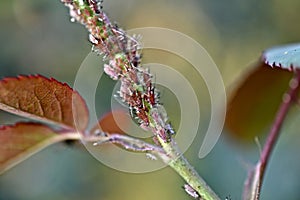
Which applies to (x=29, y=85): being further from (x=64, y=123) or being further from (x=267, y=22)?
(x=267, y=22)

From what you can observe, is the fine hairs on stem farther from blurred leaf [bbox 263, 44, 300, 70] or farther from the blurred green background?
the blurred green background

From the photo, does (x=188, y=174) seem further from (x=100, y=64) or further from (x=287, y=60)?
(x=100, y=64)

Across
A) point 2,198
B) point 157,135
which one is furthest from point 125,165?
point 157,135

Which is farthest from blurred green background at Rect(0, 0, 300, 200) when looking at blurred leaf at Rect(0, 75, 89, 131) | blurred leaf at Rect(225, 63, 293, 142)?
blurred leaf at Rect(0, 75, 89, 131)

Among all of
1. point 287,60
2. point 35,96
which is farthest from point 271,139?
Answer: point 35,96

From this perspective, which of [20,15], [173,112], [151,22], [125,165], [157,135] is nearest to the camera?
[157,135]
